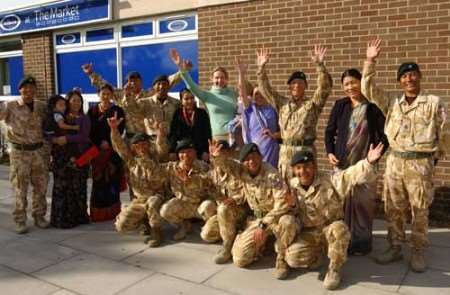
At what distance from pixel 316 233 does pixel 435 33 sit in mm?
2772

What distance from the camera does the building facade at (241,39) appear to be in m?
5.13

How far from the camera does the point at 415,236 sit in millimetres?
3766

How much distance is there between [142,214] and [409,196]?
2.46 m

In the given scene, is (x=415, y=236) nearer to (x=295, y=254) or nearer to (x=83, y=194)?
(x=295, y=254)

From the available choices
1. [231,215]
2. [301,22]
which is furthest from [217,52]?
[231,215]

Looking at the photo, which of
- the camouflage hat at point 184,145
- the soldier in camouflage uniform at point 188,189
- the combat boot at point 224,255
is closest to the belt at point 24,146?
the soldier in camouflage uniform at point 188,189

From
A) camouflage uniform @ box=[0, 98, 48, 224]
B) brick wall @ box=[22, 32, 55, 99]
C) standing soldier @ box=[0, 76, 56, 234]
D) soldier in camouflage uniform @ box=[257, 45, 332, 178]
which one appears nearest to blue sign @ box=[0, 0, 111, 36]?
brick wall @ box=[22, 32, 55, 99]

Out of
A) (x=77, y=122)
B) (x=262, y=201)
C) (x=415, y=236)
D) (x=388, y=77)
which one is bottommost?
(x=415, y=236)

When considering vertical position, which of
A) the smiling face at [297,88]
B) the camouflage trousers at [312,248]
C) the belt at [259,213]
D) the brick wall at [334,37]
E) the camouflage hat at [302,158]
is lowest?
the camouflage trousers at [312,248]

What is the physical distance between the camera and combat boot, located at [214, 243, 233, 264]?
403 cm

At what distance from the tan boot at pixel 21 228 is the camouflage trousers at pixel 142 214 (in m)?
1.17

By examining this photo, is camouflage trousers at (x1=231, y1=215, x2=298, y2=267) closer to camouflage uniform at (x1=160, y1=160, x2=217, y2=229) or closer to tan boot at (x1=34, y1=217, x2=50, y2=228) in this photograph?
camouflage uniform at (x1=160, y1=160, x2=217, y2=229)

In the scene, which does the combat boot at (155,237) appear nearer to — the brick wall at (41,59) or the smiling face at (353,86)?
the smiling face at (353,86)

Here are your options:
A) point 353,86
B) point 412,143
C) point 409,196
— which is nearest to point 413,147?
point 412,143
